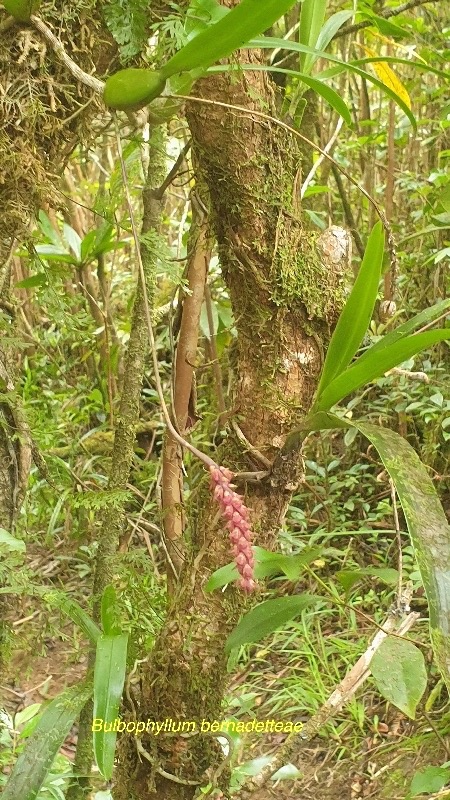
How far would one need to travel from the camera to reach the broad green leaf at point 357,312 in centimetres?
60

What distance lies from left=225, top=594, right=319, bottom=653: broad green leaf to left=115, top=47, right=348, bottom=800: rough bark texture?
3cm

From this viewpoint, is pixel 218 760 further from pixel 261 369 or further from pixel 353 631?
pixel 353 631

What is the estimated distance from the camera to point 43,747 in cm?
74

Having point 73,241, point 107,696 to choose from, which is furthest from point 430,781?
point 73,241

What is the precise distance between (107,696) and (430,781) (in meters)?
0.59

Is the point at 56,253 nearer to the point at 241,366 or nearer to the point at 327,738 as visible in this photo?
the point at 241,366

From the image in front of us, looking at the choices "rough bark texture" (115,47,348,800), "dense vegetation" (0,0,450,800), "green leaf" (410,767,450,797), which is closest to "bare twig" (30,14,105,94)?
"dense vegetation" (0,0,450,800)

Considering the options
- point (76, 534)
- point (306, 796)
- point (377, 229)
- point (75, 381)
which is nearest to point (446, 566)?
point (377, 229)

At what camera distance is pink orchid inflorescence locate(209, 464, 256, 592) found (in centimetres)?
46

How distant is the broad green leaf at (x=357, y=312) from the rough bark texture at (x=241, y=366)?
0.34 feet

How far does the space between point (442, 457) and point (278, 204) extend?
51.9 inches

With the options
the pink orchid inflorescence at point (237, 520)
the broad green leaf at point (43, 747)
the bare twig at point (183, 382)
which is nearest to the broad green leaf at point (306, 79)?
the bare twig at point (183, 382)

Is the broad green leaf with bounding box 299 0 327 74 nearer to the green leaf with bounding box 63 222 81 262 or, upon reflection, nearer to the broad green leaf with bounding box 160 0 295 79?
the broad green leaf with bounding box 160 0 295 79

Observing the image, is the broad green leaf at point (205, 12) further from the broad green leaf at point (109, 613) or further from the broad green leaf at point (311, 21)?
the broad green leaf at point (109, 613)
